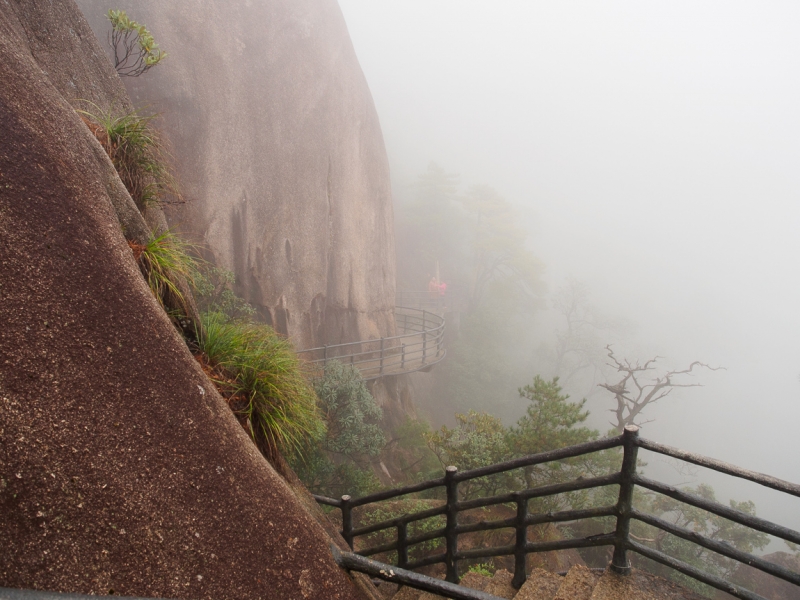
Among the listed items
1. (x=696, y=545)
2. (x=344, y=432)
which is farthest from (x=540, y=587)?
(x=696, y=545)

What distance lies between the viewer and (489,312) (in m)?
23.8

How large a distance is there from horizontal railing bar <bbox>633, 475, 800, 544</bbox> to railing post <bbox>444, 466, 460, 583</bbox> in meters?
1.05

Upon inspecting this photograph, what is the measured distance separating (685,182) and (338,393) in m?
61.5

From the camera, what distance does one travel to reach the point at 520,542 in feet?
8.39

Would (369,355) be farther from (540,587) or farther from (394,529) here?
(540,587)

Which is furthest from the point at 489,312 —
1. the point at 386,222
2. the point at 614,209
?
the point at 614,209

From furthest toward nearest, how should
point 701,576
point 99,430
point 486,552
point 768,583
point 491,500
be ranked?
point 768,583
point 486,552
point 491,500
point 701,576
point 99,430

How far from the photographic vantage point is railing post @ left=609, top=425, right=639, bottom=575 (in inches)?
81.4

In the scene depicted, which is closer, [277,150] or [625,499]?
[625,499]

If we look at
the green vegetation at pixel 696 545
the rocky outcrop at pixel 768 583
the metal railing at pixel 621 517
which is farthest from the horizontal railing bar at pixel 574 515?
the rocky outcrop at pixel 768 583

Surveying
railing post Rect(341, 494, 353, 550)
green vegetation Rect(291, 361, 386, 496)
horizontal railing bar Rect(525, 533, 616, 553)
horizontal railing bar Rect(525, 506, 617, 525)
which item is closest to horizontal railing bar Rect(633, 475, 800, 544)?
horizontal railing bar Rect(525, 506, 617, 525)

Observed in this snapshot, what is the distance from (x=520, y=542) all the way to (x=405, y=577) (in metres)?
1.35

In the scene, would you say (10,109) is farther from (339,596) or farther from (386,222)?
(386,222)

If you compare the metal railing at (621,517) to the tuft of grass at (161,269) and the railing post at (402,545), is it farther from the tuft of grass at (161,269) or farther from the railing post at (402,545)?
the tuft of grass at (161,269)
